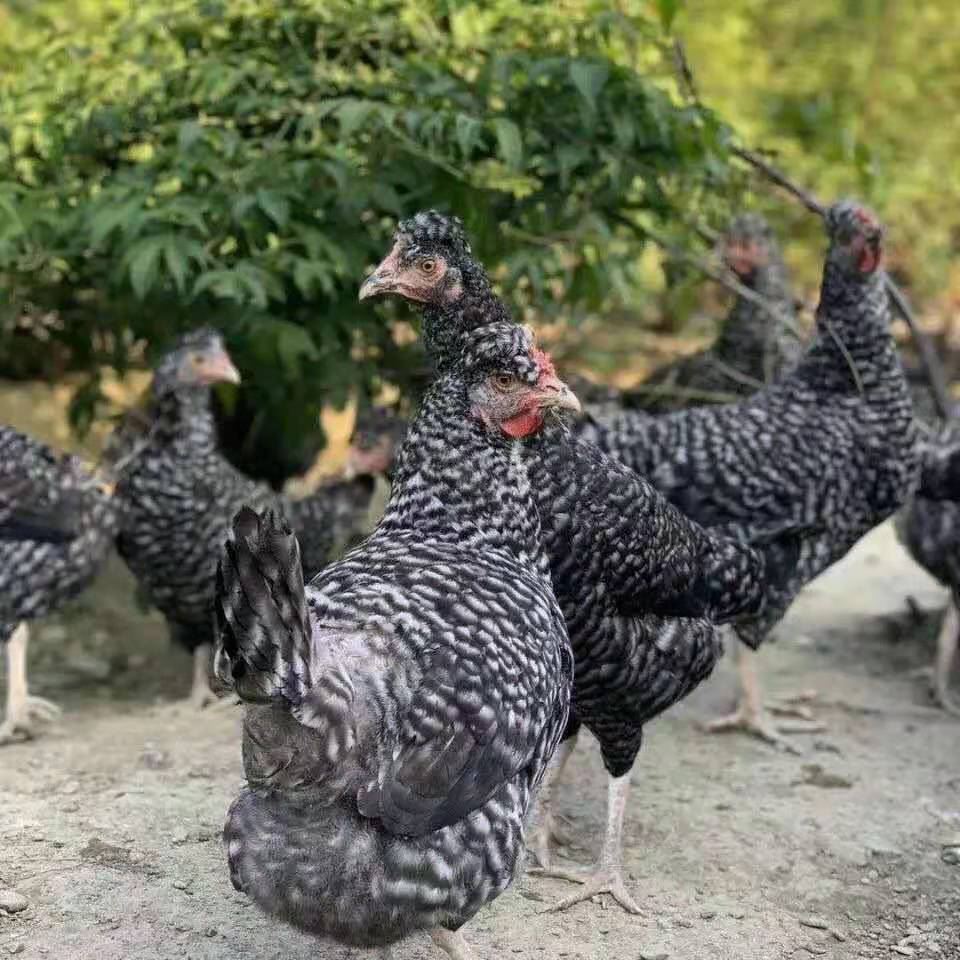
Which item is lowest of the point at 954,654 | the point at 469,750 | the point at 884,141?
the point at 954,654

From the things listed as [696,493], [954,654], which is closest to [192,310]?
[696,493]

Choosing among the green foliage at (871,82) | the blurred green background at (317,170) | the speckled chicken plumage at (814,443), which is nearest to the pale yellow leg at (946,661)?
the speckled chicken plumage at (814,443)

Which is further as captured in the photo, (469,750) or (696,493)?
(696,493)

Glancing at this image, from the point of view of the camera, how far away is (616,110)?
15.9 feet

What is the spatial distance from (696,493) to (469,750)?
1970 mm

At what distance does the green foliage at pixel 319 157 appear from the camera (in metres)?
4.67

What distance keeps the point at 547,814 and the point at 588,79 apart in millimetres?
2451

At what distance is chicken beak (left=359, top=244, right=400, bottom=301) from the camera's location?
377 cm

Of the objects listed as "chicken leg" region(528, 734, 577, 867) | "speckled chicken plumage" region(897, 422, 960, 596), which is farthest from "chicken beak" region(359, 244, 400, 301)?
"speckled chicken plumage" region(897, 422, 960, 596)

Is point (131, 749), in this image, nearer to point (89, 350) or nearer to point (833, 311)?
point (89, 350)

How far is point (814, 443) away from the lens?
4.57 metres

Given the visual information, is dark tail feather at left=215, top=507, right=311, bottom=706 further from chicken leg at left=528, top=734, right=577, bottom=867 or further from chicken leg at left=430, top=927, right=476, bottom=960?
chicken leg at left=528, top=734, right=577, bottom=867

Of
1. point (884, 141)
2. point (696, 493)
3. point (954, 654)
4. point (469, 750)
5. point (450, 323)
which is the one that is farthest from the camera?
point (884, 141)

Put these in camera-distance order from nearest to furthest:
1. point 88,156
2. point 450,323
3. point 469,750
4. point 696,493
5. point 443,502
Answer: point 469,750 < point 443,502 < point 450,323 < point 696,493 < point 88,156
